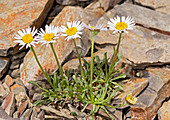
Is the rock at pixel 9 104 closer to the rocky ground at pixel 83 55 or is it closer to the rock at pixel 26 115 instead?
the rocky ground at pixel 83 55

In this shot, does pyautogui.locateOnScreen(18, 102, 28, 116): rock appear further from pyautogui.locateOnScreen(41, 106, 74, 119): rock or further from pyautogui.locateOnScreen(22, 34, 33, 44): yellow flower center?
pyautogui.locateOnScreen(22, 34, 33, 44): yellow flower center

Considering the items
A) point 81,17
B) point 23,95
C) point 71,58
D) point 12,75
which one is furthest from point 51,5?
point 23,95

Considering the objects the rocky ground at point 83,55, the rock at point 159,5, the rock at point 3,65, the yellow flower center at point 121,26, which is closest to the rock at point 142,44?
the rocky ground at point 83,55

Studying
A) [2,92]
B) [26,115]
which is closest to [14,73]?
[2,92]

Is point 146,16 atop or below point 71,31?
below

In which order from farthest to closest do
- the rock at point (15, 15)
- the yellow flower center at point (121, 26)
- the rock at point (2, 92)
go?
the rock at point (15, 15) < the rock at point (2, 92) < the yellow flower center at point (121, 26)

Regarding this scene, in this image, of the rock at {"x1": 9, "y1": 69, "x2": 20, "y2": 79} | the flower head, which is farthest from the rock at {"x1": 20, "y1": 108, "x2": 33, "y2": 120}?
the flower head

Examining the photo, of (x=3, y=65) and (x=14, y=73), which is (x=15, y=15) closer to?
(x=3, y=65)
